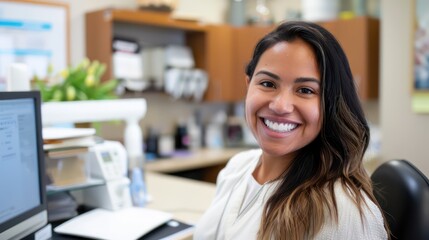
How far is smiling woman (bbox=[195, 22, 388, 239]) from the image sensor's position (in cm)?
106

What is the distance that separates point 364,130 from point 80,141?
1000 mm

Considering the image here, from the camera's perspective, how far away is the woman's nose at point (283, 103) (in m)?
1.14

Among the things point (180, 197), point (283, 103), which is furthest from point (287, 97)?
point (180, 197)

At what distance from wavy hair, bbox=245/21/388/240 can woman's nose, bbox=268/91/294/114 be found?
0.08 m

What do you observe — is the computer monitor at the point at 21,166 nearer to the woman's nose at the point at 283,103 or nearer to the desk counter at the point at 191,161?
the woman's nose at the point at 283,103

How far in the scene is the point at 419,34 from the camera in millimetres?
2805

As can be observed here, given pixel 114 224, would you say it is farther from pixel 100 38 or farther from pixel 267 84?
pixel 100 38

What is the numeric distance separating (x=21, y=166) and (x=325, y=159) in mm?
838

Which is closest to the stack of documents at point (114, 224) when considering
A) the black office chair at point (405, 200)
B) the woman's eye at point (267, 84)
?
the woman's eye at point (267, 84)

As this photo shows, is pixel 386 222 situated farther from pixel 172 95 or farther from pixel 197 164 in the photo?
pixel 172 95

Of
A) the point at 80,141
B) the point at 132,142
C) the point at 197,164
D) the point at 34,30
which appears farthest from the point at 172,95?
the point at 80,141

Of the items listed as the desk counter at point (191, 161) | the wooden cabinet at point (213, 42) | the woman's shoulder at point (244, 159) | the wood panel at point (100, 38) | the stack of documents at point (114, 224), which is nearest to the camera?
the stack of documents at point (114, 224)

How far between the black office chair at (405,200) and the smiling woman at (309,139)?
0.06 metres

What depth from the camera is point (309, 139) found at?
3.82ft
